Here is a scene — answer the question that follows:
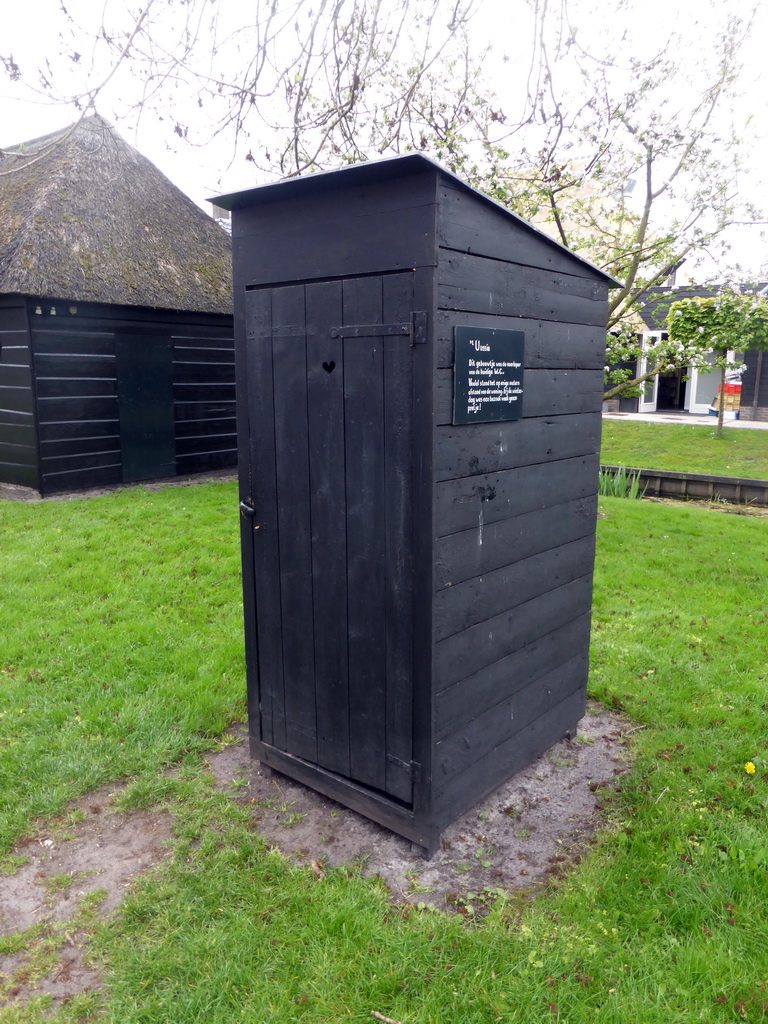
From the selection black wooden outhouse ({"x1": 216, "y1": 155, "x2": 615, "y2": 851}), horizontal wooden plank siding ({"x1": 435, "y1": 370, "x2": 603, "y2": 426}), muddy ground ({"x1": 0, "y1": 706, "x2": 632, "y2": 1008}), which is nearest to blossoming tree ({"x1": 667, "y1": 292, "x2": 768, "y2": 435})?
horizontal wooden plank siding ({"x1": 435, "y1": 370, "x2": 603, "y2": 426})

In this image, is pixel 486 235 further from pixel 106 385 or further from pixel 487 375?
pixel 106 385

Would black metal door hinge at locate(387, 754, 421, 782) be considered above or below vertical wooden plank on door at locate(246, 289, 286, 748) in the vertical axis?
below

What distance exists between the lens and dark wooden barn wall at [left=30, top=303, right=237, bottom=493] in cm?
1076

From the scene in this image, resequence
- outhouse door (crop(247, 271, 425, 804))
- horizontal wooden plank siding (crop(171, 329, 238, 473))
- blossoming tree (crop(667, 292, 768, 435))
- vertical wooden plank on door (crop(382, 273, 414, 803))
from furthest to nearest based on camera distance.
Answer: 1. horizontal wooden plank siding (crop(171, 329, 238, 473))
2. blossoming tree (crop(667, 292, 768, 435))
3. outhouse door (crop(247, 271, 425, 804))
4. vertical wooden plank on door (crop(382, 273, 414, 803))

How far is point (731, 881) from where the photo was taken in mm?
3057

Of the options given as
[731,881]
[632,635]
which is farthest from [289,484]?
[632,635]

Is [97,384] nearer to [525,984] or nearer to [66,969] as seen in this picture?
[66,969]

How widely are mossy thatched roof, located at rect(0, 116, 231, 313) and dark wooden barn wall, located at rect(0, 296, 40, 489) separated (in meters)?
0.63

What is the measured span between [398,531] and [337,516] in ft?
1.15

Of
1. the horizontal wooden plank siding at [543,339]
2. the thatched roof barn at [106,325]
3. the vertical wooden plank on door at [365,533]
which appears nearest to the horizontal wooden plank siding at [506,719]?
the vertical wooden plank on door at [365,533]

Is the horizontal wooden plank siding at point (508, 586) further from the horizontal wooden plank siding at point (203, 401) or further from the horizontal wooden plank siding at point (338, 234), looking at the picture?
the horizontal wooden plank siding at point (203, 401)

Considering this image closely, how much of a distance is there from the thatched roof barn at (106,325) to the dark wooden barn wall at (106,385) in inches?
0.8

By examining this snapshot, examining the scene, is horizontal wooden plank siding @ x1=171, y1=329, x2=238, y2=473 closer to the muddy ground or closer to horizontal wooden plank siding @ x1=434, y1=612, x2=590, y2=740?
horizontal wooden plank siding @ x1=434, y1=612, x2=590, y2=740

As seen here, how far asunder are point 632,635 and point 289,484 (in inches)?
137
